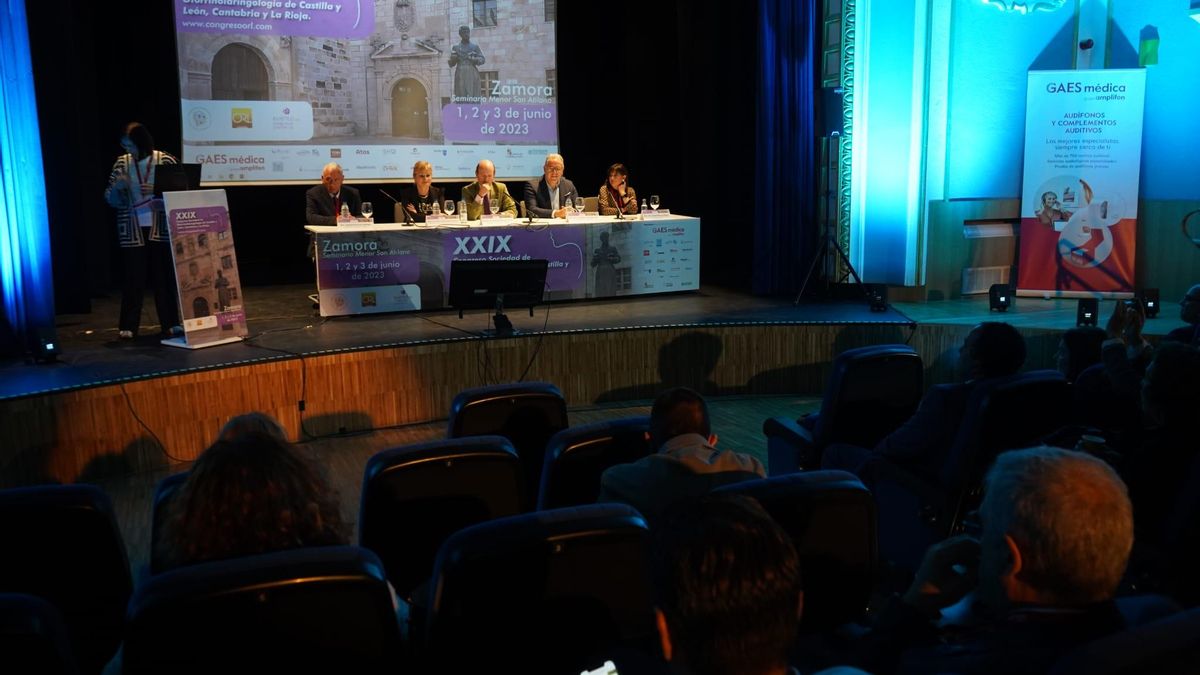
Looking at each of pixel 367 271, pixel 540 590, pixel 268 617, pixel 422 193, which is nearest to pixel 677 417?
pixel 540 590

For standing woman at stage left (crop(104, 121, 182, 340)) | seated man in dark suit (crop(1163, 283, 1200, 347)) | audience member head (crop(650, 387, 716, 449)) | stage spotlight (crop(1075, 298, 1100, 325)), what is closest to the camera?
audience member head (crop(650, 387, 716, 449))

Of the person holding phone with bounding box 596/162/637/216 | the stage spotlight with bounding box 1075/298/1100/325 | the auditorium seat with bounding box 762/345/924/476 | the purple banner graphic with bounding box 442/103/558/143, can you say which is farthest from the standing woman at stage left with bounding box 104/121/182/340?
the stage spotlight with bounding box 1075/298/1100/325

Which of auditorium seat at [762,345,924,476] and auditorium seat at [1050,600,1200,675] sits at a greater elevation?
auditorium seat at [1050,600,1200,675]

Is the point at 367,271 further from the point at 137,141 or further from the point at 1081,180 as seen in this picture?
the point at 1081,180

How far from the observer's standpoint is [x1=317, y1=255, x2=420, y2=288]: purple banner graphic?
6.73 metres

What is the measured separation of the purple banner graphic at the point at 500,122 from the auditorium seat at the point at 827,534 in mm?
6868

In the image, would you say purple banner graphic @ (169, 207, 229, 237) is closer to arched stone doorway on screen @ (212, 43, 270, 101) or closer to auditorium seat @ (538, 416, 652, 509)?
arched stone doorway on screen @ (212, 43, 270, 101)

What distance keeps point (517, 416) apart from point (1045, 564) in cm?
217

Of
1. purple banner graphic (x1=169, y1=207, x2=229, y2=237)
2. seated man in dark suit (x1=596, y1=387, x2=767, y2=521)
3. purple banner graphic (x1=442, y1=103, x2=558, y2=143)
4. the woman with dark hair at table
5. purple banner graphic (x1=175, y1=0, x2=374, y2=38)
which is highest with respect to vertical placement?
purple banner graphic (x1=175, y1=0, x2=374, y2=38)

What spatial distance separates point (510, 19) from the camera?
8555 millimetres

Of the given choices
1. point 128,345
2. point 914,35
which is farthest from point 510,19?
point 128,345

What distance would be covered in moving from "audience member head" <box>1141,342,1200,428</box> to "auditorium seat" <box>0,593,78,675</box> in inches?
98.9

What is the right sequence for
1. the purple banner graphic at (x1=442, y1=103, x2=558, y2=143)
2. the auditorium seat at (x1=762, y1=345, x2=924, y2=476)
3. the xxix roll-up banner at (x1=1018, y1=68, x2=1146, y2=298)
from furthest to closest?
the purple banner graphic at (x1=442, y1=103, x2=558, y2=143) → the xxix roll-up banner at (x1=1018, y1=68, x2=1146, y2=298) → the auditorium seat at (x1=762, y1=345, x2=924, y2=476)

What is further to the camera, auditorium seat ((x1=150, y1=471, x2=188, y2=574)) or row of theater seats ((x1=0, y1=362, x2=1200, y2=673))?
auditorium seat ((x1=150, y1=471, x2=188, y2=574))
